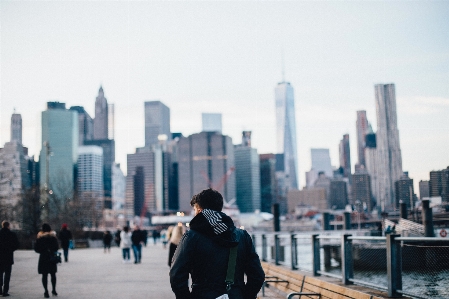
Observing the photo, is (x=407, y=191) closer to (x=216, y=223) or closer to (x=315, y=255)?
(x=315, y=255)

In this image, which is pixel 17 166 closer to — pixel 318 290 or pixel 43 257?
pixel 43 257

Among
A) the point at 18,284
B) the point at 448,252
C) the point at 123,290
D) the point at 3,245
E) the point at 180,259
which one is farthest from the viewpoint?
the point at 18,284

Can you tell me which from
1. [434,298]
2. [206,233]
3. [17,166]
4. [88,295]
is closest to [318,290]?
[434,298]

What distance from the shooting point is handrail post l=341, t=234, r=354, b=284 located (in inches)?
432

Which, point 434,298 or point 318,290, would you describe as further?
point 318,290

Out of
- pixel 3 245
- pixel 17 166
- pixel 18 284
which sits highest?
pixel 17 166

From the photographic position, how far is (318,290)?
11172 millimetres

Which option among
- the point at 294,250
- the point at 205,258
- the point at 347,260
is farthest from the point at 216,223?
the point at 294,250

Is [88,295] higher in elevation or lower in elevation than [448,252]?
lower

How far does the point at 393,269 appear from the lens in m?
8.89

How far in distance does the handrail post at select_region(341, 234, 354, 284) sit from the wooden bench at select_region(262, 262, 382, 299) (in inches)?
15.4

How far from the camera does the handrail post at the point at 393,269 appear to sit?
8.84 metres

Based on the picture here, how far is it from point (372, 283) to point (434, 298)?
2.12 metres

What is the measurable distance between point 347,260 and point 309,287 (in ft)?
4.09
